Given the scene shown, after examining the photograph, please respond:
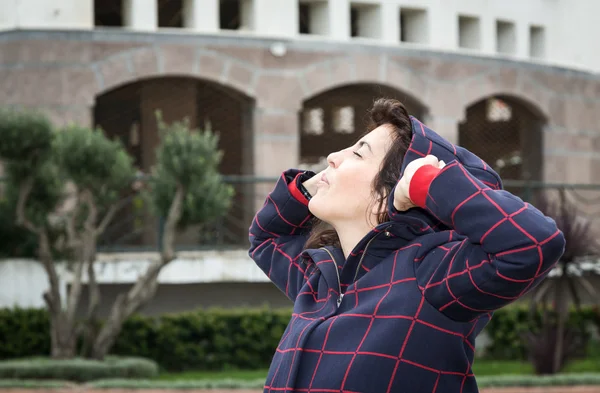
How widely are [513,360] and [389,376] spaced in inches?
486

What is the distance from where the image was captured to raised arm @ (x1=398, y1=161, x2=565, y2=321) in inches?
92.0

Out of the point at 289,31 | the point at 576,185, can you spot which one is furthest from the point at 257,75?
the point at 576,185

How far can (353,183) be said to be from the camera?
2742mm

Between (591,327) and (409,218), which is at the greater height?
(409,218)

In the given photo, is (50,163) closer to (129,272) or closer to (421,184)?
(129,272)

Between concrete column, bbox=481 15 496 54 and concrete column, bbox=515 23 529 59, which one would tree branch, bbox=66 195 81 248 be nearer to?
concrete column, bbox=481 15 496 54

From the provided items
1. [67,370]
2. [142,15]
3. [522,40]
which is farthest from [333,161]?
[522,40]

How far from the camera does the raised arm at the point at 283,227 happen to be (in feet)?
10.3

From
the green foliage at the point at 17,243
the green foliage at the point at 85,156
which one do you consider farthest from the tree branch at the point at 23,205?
the green foliage at the point at 17,243

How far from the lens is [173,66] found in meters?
13.8

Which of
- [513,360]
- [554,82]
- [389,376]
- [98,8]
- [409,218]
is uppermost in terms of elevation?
[98,8]

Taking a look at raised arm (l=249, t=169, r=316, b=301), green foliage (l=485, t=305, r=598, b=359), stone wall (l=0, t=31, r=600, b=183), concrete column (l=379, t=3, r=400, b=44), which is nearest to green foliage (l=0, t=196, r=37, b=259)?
stone wall (l=0, t=31, r=600, b=183)

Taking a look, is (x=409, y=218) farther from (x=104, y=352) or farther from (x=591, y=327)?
(x=591, y=327)

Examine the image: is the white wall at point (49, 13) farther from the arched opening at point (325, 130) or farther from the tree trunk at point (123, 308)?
the arched opening at point (325, 130)
